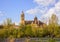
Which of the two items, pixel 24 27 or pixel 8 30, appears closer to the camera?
pixel 8 30

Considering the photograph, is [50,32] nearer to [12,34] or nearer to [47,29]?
[47,29]

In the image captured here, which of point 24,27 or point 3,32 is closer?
point 3,32

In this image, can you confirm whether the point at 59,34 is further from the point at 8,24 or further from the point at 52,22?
the point at 8,24

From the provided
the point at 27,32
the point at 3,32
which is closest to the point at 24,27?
the point at 27,32

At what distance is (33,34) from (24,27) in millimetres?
3105

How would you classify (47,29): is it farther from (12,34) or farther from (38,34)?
(12,34)

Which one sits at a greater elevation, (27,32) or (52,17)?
(52,17)

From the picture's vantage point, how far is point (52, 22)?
45.9m

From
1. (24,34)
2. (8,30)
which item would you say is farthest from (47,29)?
(8,30)

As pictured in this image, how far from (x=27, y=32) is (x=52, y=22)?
566 cm

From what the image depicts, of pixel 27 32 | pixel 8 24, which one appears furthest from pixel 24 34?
pixel 8 24

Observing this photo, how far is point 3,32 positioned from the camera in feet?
147

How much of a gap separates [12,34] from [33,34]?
15.6 ft

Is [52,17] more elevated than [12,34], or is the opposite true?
[52,17]
